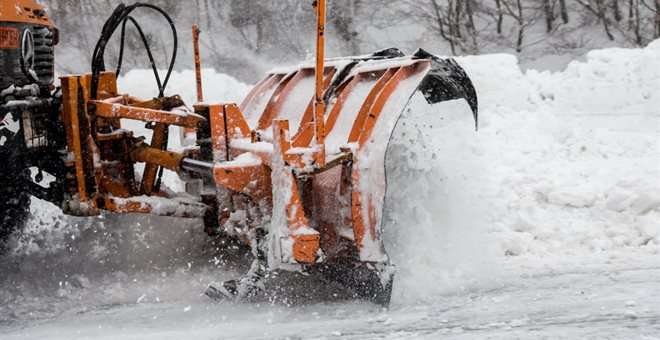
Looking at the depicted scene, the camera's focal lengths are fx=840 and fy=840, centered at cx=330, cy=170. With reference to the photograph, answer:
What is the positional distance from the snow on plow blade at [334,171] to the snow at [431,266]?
322 mm

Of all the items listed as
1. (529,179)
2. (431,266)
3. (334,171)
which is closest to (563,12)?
(529,179)

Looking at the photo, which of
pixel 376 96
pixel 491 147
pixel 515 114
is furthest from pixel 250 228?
pixel 515 114

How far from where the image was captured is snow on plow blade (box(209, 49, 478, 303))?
409cm

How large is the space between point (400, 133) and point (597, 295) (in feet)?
4.52

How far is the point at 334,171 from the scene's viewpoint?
4.29 metres

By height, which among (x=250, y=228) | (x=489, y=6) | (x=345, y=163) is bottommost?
(x=250, y=228)

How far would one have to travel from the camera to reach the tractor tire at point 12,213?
200 inches

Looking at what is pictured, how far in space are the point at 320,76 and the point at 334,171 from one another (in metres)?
0.58

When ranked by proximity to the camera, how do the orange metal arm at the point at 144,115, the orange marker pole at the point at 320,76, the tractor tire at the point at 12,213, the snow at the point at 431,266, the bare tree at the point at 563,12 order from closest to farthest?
the orange marker pole at the point at 320,76
the snow at the point at 431,266
the orange metal arm at the point at 144,115
the tractor tire at the point at 12,213
the bare tree at the point at 563,12

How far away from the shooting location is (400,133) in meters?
4.79

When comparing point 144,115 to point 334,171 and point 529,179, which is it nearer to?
point 334,171

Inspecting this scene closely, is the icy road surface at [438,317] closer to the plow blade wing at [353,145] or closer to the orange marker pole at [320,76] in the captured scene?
the plow blade wing at [353,145]

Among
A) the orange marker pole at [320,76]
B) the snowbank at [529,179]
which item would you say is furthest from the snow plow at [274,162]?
the snowbank at [529,179]

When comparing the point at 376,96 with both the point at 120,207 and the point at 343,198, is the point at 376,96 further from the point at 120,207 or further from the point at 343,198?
the point at 120,207
